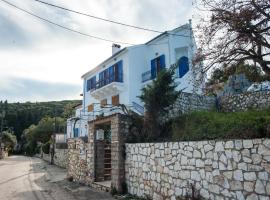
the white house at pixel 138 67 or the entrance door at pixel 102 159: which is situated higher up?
the white house at pixel 138 67

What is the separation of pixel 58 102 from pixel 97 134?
88.2 m

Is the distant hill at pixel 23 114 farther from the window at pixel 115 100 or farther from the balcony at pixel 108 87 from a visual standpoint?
the window at pixel 115 100

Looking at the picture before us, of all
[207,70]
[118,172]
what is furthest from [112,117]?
[207,70]

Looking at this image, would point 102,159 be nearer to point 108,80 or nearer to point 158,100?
point 158,100

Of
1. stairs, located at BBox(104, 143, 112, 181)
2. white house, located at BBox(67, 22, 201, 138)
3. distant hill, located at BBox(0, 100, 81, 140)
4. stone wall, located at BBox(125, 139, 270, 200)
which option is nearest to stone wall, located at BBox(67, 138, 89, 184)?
stairs, located at BBox(104, 143, 112, 181)

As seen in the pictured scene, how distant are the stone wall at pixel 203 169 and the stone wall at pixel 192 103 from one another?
3.59 meters

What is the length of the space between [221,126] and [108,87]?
18.8 m

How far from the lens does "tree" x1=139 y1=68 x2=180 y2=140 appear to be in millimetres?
13438

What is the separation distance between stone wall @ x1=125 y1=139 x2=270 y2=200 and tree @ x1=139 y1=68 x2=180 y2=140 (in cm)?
116

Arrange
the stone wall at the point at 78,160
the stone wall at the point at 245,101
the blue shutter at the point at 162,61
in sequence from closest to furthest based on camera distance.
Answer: the stone wall at the point at 245,101, the stone wall at the point at 78,160, the blue shutter at the point at 162,61

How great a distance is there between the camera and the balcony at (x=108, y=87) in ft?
87.2

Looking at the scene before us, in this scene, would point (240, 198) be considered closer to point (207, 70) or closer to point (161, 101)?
point (207, 70)

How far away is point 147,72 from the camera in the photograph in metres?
25.7

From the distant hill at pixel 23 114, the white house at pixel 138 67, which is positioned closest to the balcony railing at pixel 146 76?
the white house at pixel 138 67
